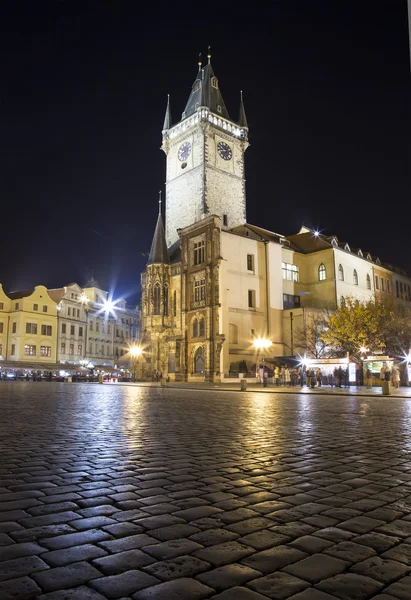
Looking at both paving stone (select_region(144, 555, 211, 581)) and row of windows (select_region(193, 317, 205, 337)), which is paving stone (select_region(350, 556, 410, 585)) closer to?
paving stone (select_region(144, 555, 211, 581))

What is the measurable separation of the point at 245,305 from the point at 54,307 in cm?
3145

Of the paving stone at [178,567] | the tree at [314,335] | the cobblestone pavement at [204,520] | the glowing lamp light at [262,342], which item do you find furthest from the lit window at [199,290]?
the paving stone at [178,567]

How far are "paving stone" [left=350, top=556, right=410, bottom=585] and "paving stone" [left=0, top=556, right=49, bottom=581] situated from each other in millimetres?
1724

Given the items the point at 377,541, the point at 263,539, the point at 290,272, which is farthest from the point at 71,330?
the point at 377,541

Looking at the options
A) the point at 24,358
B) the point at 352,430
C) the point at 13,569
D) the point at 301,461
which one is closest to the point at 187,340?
the point at 24,358

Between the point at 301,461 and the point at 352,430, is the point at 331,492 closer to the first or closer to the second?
the point at 301,461

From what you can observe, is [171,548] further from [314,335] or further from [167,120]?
[167,120]

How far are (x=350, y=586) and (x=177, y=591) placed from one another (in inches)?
34.2

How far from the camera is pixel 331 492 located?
443 centimetres

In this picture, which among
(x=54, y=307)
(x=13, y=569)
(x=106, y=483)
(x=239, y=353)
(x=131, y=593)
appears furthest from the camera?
(x=54, y=307)

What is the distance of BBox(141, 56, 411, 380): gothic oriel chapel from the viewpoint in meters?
49.9

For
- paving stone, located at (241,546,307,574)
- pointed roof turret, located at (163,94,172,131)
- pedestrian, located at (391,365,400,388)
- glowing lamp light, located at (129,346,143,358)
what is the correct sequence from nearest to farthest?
1. paving stone, located at (241,546,307,574)
2. pedestrian, located at (391,365,400,388)
3. glowing lamp light, located at (129,346,143,358)
4. pointed roof turret, located at (163,94,172,131)

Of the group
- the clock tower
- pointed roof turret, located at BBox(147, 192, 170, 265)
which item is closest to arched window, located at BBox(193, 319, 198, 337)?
pointed roof turret, located at BBox(147, 192, 170, 265)

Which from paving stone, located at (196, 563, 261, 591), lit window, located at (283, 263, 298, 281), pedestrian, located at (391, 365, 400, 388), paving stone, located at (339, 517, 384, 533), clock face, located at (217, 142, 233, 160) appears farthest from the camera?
clock face, located at (217, 142, 233, 160)
